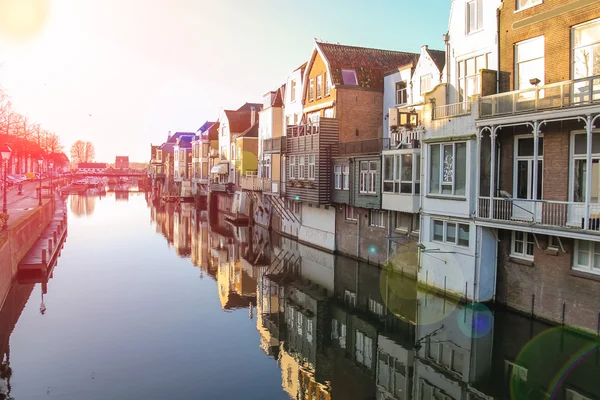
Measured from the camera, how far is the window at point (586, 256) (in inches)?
608

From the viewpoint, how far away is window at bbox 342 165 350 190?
96.0ft

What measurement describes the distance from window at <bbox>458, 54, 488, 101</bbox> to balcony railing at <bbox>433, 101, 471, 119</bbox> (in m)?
0.85

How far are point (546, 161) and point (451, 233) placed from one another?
4.98 metres

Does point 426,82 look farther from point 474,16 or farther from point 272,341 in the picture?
point 272,341

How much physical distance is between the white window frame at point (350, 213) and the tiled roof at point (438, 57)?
948 cm

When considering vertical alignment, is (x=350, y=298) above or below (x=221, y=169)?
below

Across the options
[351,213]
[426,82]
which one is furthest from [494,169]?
[351,213]

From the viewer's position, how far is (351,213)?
30.2 meters

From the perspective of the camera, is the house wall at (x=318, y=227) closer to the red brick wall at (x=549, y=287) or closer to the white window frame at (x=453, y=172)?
the white window frame at (x=453, y=172)

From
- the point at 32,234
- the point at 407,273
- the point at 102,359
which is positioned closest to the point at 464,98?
the point at 407,273

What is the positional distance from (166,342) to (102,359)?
2251 millimetres

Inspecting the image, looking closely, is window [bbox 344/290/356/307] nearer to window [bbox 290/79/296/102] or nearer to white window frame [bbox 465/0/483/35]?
white window frame [bbox 465/0/483/35]

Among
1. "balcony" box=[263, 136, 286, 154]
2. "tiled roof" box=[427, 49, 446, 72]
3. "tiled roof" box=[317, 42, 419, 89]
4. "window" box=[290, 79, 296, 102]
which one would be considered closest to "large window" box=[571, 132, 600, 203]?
"tiled roof" box=[427, 49, 446, 72]

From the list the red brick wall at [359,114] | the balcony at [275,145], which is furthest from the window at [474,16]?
the balcony at [275,145]
